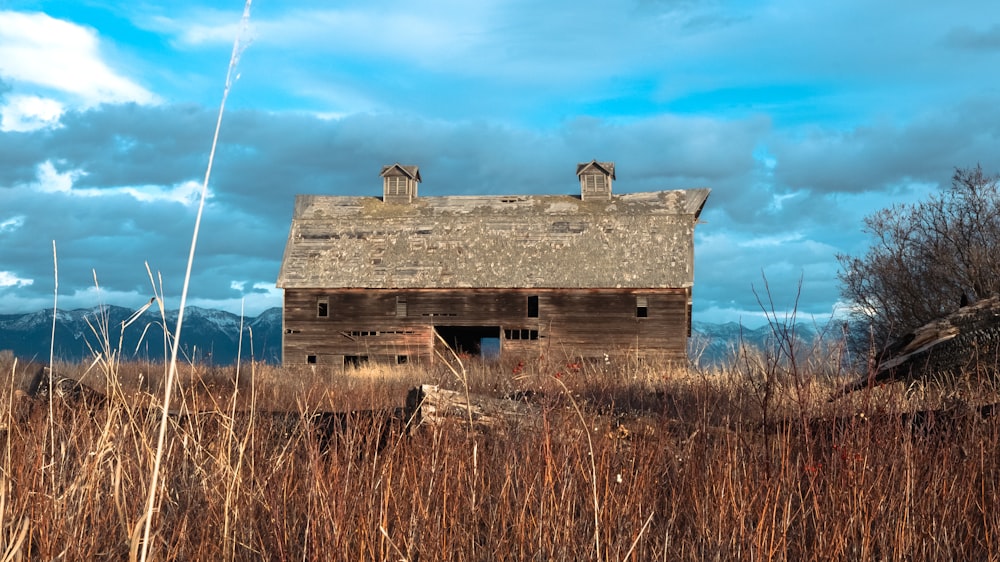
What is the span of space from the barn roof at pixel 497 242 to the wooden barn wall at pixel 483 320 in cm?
41

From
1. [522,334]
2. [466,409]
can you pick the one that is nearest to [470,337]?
[522,334]

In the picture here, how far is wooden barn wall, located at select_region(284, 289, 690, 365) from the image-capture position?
928 inches

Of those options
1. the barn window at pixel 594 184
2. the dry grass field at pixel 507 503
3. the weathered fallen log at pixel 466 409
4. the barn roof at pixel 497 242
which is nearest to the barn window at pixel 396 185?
the barn roof at pixel 497 242

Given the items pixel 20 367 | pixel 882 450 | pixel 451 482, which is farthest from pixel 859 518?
pixel 20 367

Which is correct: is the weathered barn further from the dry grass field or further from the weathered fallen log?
the dry grass field

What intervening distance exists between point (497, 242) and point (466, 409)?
19.6m

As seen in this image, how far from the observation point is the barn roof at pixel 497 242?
942 inches

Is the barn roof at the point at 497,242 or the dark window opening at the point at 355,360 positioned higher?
the barn roof at the point at 497,242

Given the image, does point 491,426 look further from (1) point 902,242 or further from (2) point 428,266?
(1) point 902,242

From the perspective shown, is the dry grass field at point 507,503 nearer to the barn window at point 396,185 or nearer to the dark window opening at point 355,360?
the dark window opening at point 355,360

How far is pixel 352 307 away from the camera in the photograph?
970 inches

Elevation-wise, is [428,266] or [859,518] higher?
[428,266]

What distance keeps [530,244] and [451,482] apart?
69.8ft

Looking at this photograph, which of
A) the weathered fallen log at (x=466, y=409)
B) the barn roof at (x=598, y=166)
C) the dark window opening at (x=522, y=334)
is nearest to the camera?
the weathered fallen log at (x=466, y=409)
